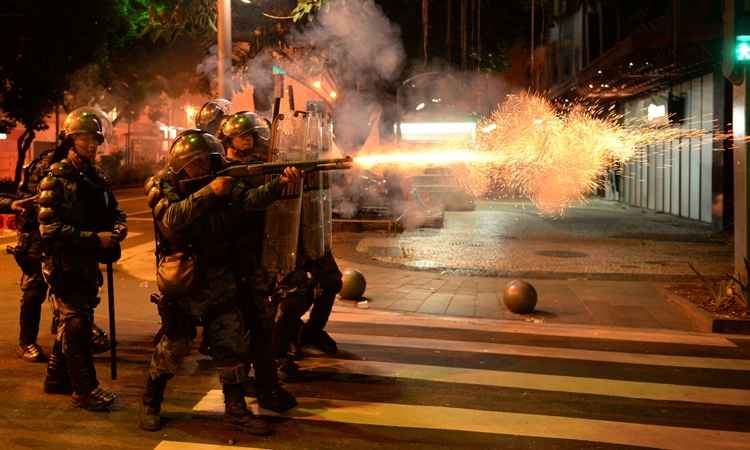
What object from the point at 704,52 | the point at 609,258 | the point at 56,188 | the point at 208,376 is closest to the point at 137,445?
the point at 208,376

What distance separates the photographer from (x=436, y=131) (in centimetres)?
2325

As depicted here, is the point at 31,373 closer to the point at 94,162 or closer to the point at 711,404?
the point at 94,162

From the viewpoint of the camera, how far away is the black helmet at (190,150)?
477cm

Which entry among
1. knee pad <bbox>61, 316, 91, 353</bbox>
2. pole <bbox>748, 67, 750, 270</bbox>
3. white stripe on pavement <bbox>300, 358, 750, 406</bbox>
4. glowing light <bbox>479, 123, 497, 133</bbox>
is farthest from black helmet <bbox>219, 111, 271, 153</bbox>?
glowing light <bbox>479, 123, 497, 133</bbox>

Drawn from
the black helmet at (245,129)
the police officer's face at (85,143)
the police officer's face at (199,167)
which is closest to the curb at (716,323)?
the black helmet at (245,129)

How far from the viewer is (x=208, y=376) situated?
6.04 m

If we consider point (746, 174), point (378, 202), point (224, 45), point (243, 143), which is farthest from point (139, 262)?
point (378, 202)

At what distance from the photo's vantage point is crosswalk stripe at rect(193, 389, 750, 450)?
4793 millimetres

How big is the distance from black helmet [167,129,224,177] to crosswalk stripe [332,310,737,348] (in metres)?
4.00

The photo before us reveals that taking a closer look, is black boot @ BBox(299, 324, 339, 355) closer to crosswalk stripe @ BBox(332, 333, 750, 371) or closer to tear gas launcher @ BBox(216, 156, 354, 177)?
crosswalk stripe @ BBox(332, 333, 750, 371)

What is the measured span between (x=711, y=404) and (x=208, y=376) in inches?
149

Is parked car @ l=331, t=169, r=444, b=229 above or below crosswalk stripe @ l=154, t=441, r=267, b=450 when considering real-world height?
above

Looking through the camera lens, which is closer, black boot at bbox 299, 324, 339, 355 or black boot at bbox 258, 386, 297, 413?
black boot at bbox 258, 386, 297, 413

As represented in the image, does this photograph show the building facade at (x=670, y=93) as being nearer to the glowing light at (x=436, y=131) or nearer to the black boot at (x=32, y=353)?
the glowing light at (x=436, y=131)
